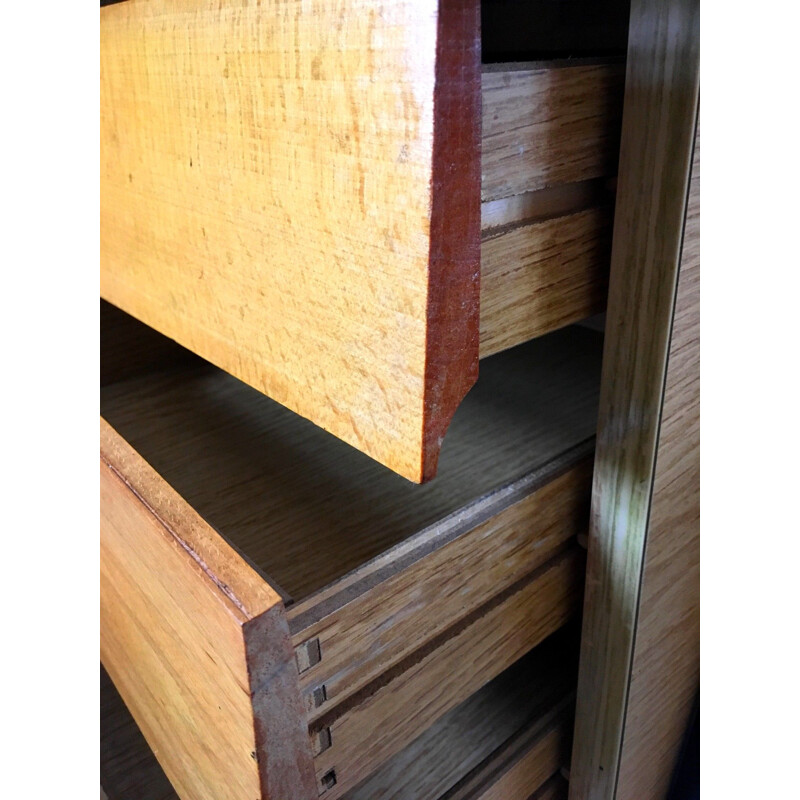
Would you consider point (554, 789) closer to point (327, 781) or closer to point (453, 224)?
point (327, 781)

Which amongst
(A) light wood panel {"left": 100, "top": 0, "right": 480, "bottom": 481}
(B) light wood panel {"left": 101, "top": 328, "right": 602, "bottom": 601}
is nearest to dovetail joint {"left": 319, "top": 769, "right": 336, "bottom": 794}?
(B) light wood panel {"left": 101, "top": 328, "right": 602, "bottom": 601}

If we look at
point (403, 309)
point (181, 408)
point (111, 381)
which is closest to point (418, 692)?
point (403, 309)

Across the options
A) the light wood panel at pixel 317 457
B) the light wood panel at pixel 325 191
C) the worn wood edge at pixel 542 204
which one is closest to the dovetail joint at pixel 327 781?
the light wood panel at pixel 317 457

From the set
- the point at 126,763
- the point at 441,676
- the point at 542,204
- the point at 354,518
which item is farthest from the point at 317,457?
the point at 126,763

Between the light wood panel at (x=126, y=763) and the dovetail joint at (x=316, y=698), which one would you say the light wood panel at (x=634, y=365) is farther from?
the light wood panel at (x=126, y=763)

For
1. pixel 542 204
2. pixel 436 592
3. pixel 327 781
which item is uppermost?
pixel 542 204

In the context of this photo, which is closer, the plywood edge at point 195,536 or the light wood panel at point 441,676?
the plywood edge at point 195,536

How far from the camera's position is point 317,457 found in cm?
65

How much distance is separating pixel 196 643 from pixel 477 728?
1.30 feet

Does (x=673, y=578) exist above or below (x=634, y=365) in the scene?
below

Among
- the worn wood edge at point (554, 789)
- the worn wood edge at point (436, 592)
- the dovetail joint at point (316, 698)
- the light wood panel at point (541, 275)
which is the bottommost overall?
the worn wood edge at point (554, 789)

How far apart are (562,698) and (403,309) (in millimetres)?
522

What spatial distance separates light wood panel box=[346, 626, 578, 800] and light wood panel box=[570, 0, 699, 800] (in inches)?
2.4

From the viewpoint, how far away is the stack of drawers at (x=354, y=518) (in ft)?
1.25
